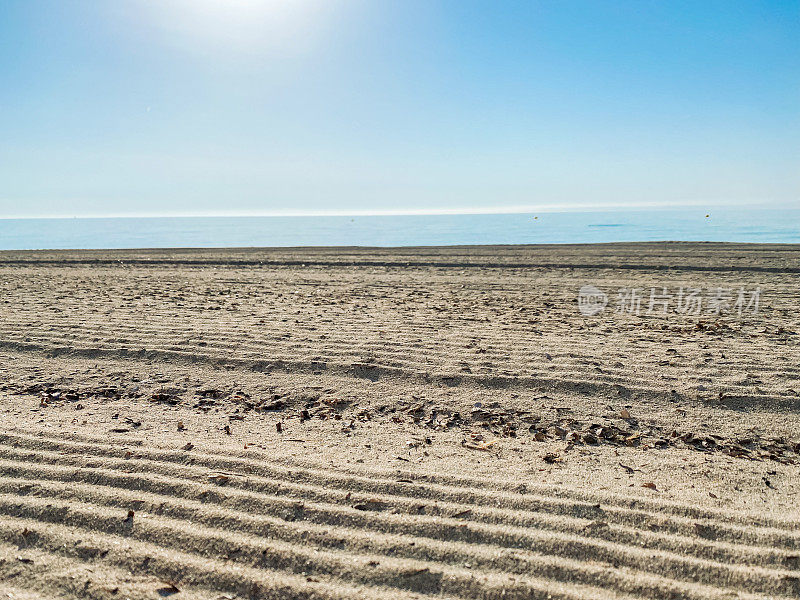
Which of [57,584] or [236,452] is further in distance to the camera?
[236,452]

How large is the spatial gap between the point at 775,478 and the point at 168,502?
3595 millimetres

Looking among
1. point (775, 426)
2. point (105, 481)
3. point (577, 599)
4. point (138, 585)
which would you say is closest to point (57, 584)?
point (138, 585)

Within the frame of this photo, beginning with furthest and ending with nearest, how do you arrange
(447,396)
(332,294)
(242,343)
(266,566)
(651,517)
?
(332,294), (242,343), (447,396), (651,517), (266,566)

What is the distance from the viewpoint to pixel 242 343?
6.56m

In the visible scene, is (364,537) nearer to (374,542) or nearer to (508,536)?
(374,542)

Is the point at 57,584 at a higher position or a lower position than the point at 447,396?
lower

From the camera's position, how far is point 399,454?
3818 mm

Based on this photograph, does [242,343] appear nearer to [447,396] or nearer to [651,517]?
[447,396]
